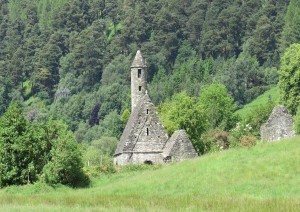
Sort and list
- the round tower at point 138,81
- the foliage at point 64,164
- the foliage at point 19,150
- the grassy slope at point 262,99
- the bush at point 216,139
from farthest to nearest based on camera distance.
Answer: the grassy slope at point 262,99 < the round tower at point 138,81 < the bush at point 216,139 < the foliage at point 19,150 < the foliage at point 64,164

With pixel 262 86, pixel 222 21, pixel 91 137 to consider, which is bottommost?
pixel 91 137

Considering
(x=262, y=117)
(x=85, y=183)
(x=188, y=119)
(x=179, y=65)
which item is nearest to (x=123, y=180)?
(x=85, y=183)

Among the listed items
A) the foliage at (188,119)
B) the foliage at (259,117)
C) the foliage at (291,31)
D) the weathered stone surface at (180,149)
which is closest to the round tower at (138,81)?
the foliage at (188,119)

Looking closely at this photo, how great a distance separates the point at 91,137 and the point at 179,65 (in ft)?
124

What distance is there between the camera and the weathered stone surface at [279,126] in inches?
2707

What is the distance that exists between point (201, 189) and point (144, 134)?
2563cm

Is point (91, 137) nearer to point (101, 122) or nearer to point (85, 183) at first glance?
point (101, 122)

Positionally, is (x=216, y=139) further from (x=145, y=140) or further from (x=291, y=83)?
(x=145, y=140)

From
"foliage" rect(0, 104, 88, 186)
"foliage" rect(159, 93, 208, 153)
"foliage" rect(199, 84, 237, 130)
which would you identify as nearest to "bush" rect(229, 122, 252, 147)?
"foliage" rect(159, 93, 208, 153)

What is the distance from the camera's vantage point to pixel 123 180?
55219mm

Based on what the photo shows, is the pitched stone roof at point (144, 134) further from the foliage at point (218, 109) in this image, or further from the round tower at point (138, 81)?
the foliage at point (218, 109)

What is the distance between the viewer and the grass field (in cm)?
3594

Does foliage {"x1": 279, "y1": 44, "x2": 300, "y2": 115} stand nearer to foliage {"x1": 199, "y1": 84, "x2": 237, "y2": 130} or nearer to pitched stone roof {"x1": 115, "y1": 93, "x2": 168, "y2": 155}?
foliage {"x1": 199, "y1": 84, "x2": 237, "y2": 130}

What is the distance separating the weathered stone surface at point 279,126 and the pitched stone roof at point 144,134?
890cm
